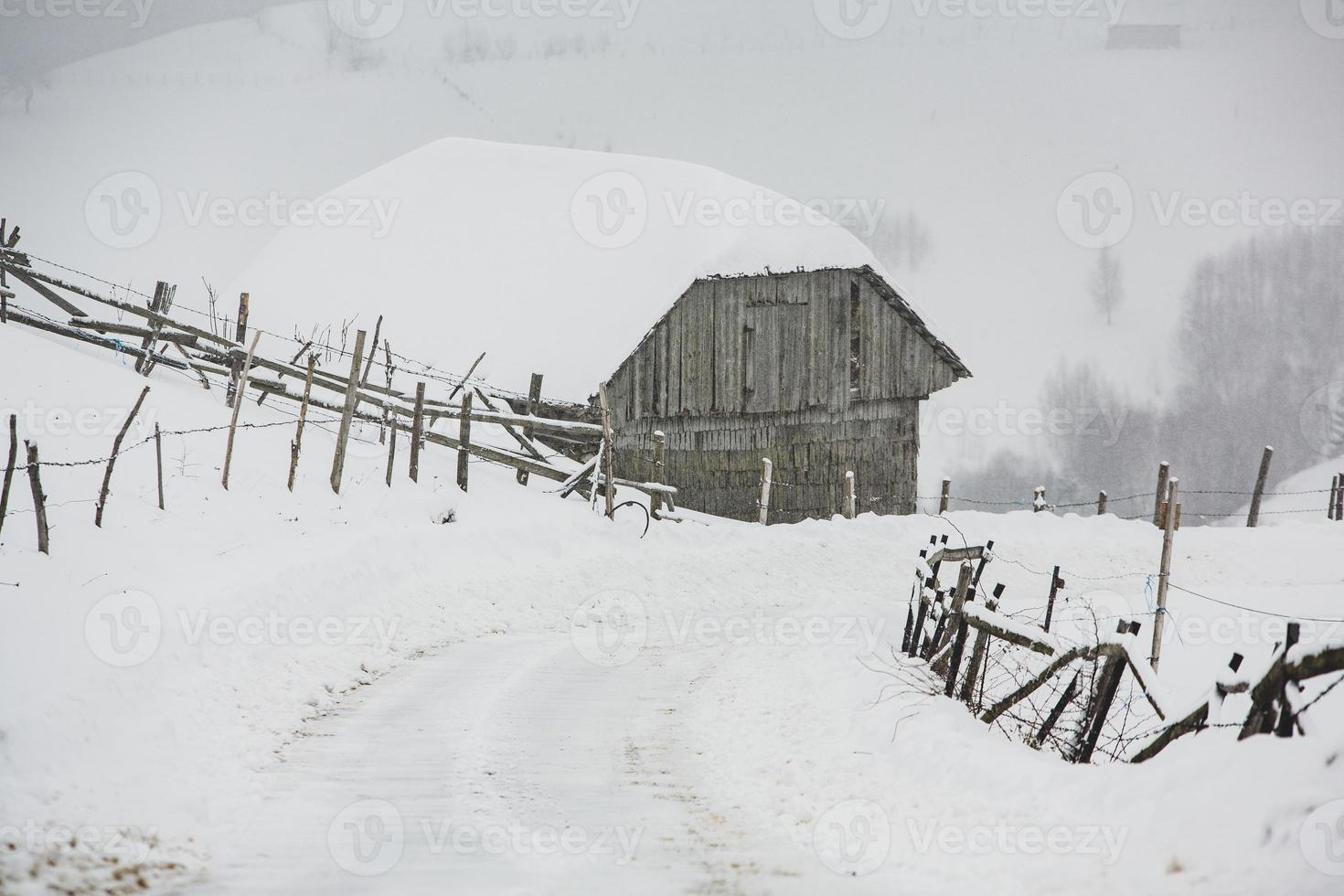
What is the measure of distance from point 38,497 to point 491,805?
6.89 metres

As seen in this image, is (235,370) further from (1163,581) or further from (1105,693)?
(1105,693)

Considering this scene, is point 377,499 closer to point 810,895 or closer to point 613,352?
point 613,352

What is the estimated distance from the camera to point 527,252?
3219 cm

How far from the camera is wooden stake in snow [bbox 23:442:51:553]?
9.87m

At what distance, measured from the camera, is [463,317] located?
30.1 m

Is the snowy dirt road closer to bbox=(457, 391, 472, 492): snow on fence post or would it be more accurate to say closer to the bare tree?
bbox=(457, 391, 472, 492): snow on fence post

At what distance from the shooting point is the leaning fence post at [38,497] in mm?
9867

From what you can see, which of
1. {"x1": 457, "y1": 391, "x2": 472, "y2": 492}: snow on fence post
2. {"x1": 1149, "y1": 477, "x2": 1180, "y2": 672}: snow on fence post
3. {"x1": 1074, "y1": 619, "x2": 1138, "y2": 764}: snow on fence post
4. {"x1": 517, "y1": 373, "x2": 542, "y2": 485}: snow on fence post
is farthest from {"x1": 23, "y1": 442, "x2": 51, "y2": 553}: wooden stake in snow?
{"x1": 517, "y1": 373, "x2": 542, "y2": 485}: snow on fence post

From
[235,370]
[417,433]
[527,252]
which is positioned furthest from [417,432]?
[527,252]

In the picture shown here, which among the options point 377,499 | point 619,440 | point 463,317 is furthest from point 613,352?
point 377,499

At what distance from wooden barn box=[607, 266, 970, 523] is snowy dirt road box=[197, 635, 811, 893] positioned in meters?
14.5

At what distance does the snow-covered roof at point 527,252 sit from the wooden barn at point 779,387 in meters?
0.70

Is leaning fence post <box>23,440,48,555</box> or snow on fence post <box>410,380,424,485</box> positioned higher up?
snow on fence post <box>410,380,424,485</box>

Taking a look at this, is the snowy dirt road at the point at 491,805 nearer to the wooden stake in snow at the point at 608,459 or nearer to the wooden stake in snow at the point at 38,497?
the wooden stake in snow at the point at 38,497
